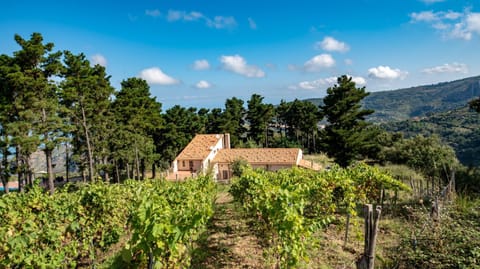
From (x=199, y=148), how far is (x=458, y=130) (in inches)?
2086

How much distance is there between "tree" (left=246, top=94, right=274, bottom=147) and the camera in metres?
38.8

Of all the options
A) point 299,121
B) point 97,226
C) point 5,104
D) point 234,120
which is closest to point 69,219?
point 97,226

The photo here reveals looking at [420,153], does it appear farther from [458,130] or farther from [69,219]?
[458,130]

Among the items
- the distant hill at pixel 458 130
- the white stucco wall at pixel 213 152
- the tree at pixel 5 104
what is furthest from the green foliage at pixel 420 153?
the tree at pixel 5 104

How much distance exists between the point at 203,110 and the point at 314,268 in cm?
3634

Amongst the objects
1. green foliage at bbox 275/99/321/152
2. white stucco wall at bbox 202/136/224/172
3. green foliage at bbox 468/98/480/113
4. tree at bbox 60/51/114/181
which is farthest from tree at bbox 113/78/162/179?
green foliage at bbox 275/99/321/152

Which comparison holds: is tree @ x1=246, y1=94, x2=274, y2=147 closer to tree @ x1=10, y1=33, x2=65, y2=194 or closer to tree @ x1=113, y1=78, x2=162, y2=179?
tree @ x1=113, y1=78, x2=162, y2=179

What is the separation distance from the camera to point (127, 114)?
23469mm

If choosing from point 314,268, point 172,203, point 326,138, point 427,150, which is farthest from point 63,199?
point 427,150

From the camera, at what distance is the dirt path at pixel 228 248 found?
5871mm

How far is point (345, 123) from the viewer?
2228 centimetres

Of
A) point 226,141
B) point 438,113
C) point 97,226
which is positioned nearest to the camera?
point 97,226

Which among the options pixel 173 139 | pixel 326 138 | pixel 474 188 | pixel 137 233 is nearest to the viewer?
pixel 137 233

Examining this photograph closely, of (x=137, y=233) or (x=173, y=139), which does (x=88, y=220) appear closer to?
(x=137, y=233)
